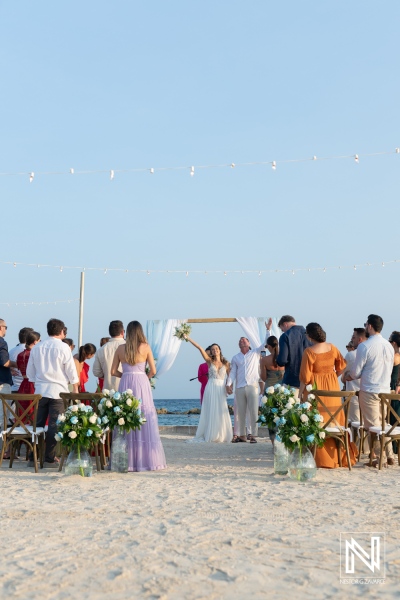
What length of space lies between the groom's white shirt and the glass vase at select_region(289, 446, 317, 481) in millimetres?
4514

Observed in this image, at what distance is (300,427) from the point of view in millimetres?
6430

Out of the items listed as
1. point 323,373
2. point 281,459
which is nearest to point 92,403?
point 281,459

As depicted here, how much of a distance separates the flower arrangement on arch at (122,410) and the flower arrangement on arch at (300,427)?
1.49m

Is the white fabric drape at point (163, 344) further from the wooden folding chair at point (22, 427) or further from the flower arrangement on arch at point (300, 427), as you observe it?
the flower arrangement on arch at point (300, 427)

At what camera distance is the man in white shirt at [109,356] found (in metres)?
8.00

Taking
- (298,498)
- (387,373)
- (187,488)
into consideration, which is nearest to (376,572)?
(298,498)

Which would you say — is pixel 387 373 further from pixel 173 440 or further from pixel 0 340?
pixel 173 440

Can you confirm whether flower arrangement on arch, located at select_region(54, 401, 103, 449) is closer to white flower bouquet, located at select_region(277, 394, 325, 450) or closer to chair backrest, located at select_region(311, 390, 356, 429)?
white flower bouquet, located at select_region(277, 394, 325, 450)

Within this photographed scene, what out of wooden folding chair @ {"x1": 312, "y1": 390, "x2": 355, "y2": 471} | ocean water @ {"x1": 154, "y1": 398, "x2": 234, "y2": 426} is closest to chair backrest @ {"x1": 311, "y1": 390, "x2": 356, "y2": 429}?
wooden folding chair @ {"x1": 312, "y1": 390, "x2": 355, "y2": 471}

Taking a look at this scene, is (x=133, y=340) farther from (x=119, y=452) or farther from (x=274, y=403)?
(x=274, y=403)

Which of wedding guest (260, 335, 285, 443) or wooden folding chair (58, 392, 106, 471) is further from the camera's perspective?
wedding guest (260, 335, 285, 443)

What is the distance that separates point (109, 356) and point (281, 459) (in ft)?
7.76

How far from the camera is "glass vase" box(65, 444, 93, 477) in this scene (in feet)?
21.8

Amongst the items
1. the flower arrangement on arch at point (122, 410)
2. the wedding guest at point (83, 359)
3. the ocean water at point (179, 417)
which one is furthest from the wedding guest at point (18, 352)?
the ocean water at point (179, 417)
